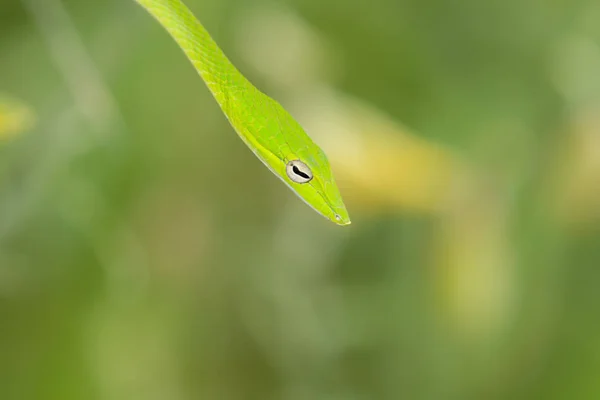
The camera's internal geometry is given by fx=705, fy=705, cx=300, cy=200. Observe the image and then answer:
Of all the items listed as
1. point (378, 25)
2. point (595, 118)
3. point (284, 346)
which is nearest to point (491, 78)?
point (378, 25)

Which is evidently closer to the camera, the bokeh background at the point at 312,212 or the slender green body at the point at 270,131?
the slender green body at the point at 270,131

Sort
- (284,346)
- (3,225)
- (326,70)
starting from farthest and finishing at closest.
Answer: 1. (284,346)
2. (326,70)
3. (3,225)

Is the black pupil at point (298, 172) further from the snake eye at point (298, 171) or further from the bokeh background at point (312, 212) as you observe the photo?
the bokeh background at point (312, 212)

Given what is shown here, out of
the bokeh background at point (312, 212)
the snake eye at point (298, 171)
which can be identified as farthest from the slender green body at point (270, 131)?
the bokeh background at point (312, 212)

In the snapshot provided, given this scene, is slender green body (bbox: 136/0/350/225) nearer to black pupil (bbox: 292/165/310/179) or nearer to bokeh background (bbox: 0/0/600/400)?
black pupil (bbox: 292/165/310/179)

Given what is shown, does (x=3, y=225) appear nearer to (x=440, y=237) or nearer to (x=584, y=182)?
(x=440, y=237)

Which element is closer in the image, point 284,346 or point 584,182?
point 584,182

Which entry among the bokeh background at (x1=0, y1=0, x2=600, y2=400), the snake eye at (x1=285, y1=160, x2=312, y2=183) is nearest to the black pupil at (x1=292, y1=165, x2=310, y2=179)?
the snake eye at (x1=285, y1=160, x2=312, y2=183)

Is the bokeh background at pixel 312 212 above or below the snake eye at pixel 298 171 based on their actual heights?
below
